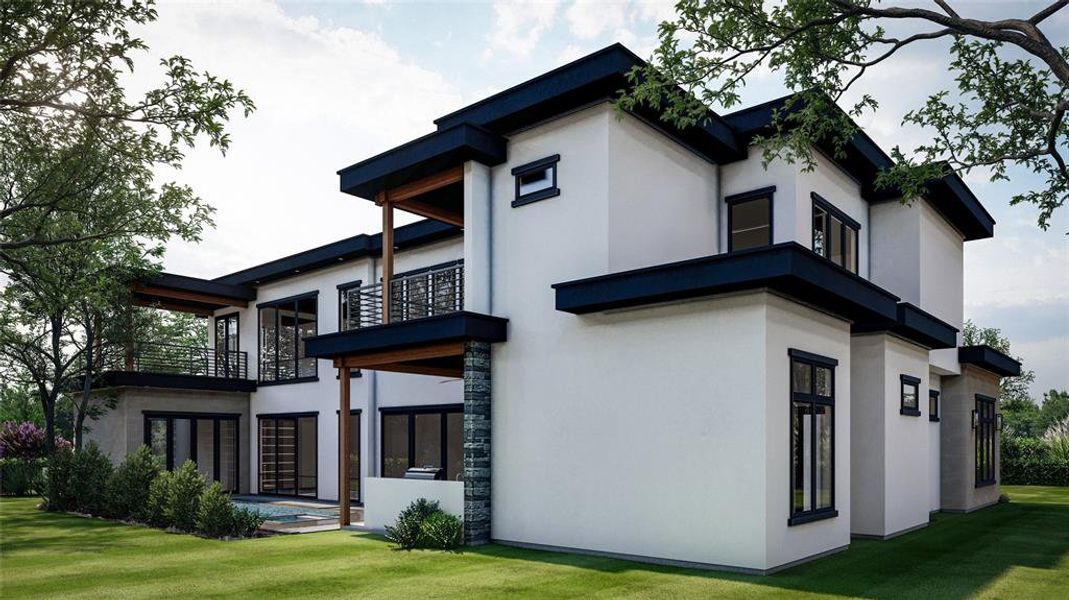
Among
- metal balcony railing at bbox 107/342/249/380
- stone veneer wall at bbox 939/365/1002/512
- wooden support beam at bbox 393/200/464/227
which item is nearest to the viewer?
wooden support beam at bbox 393/200/464/227

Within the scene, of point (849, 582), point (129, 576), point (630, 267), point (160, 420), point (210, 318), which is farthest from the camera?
point (210, 318)

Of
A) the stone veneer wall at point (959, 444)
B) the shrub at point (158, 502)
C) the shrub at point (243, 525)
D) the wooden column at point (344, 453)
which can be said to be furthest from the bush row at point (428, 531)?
the stone veneer wall at point (959, 444)

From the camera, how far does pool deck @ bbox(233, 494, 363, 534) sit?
50.7 ft

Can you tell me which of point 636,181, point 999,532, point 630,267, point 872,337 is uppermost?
point 636,181

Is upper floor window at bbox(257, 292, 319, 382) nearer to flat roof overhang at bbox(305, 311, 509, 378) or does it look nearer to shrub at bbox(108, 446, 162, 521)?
shrub at bbox(108, 446, 162, 521)

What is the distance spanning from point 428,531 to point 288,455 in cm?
1198

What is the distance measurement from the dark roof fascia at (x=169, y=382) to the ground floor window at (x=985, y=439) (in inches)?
778

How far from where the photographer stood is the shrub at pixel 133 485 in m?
16.8

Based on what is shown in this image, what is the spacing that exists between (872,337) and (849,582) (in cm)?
576

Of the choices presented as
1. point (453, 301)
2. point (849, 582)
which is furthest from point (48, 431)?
point (849, 582)

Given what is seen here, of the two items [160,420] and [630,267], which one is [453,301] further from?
[160,420]

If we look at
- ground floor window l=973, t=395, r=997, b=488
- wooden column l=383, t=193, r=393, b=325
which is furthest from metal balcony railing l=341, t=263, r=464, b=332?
ground floor window l=973, t=395, r=997, b=488

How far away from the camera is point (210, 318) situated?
26047 millimetres

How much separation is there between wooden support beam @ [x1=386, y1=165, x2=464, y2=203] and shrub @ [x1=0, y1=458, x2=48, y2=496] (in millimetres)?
16288
